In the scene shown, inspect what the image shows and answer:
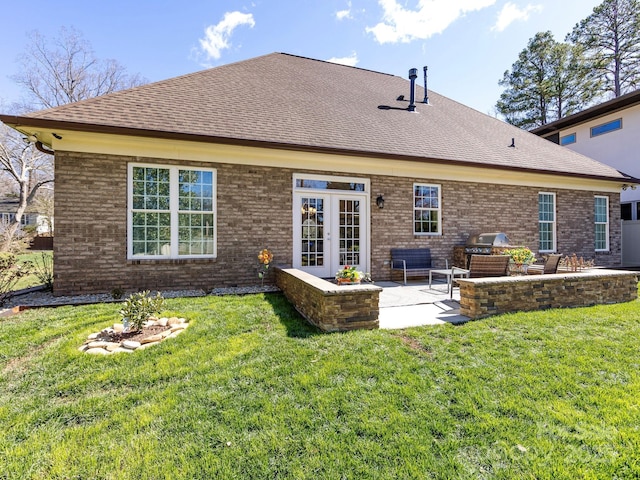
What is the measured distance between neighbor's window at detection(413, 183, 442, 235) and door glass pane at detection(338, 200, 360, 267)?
1.84 m

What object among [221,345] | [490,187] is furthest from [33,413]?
[490,187]

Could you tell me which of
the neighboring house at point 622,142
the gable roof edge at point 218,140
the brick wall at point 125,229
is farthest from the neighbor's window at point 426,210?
the neighboring house at point 622,142

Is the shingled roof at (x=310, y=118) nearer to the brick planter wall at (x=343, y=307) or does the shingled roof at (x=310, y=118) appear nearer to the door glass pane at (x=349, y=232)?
the door glass pane at (x=349, y=232)

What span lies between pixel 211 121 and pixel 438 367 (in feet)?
22.8

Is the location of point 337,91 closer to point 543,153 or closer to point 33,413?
point 543,153

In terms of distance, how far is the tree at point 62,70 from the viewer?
21.0 m

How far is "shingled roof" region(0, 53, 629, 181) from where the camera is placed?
6.61m

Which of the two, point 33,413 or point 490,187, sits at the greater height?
point 490,187

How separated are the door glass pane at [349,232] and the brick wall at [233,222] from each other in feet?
1.50

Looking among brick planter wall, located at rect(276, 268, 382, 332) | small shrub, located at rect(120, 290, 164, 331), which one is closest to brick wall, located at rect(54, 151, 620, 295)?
small shrub, located at rect(120, 290, 164, 331)

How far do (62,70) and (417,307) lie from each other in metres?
29.5

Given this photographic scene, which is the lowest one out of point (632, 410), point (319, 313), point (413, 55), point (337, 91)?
point (632, 410)

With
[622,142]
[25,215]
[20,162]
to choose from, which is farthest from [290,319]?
[25,215]

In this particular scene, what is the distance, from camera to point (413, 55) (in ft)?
42.1
